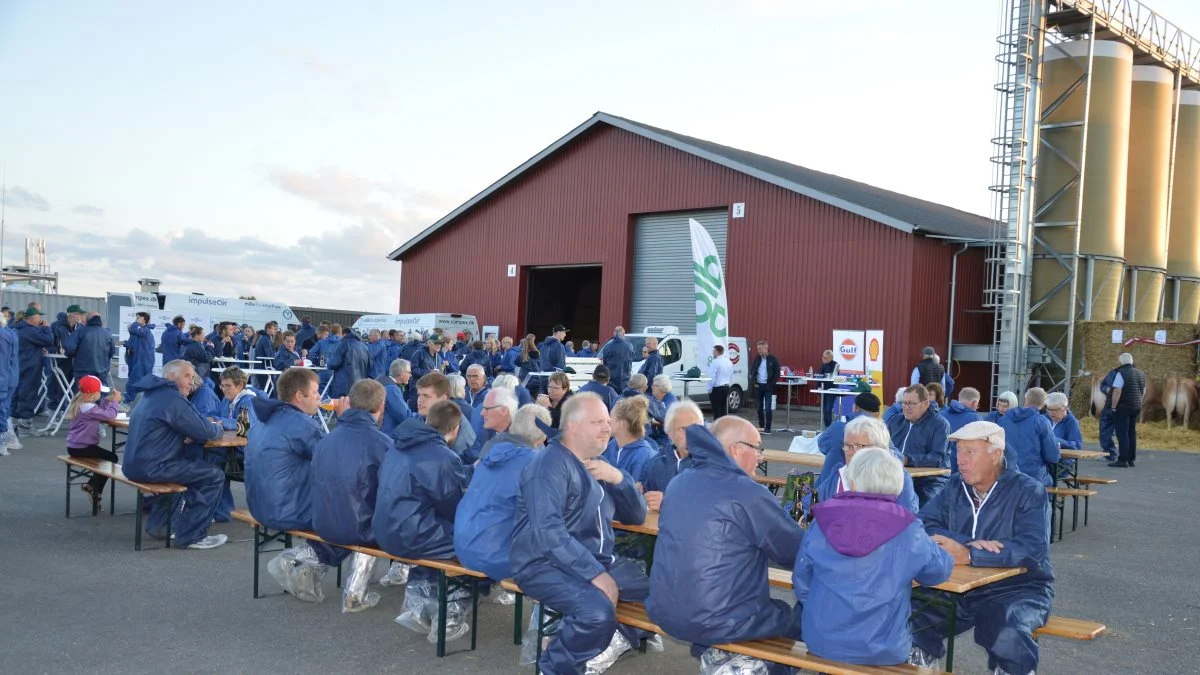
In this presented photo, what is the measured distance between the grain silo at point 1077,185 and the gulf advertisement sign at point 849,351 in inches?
208

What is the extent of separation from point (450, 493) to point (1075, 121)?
21406mm

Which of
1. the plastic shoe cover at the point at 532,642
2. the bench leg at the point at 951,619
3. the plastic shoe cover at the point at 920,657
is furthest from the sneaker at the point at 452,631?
the bench leg at the point at 951,619

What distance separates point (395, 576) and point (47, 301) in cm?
3475

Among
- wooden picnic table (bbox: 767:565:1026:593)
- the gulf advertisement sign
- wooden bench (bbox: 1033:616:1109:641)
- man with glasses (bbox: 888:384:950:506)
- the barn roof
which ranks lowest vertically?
wooden bench (bbox: 1033:616:1109:641)

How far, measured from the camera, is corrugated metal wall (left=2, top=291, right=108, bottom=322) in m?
34.1

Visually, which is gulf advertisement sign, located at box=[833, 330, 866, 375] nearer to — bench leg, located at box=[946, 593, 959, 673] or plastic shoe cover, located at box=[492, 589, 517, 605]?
plastic shoe cover, located at box=[492, 589, 517, 605]

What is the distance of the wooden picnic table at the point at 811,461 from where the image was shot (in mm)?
7570

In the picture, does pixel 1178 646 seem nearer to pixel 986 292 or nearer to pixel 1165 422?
pixel 1165 422

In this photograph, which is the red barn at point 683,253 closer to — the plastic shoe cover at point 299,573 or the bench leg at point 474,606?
the plastic shoe cover at point 299,573

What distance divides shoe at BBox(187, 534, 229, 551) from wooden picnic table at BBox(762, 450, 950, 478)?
15.2 feet

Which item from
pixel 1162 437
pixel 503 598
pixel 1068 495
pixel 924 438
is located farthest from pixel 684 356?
pixel 503 598

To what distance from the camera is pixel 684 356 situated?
21609mm

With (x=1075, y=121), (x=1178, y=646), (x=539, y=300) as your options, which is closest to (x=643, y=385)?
(x=1178, y=646)

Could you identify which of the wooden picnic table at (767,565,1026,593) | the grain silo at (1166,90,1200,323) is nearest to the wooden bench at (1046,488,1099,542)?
the wooden picnic table at (767,565,1026,593)
